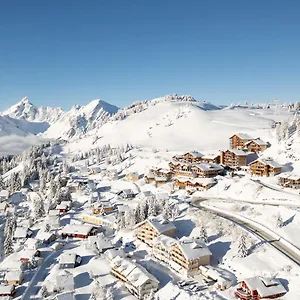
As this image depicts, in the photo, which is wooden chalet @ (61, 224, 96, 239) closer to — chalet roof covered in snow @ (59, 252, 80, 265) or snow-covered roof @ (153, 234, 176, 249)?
chalet roof covered in snow @ (59, 252, 80, 265)

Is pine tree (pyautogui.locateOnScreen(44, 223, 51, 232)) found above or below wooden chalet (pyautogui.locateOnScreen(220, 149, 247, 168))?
below

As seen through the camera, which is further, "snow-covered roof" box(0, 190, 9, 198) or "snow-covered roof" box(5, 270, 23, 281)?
"snow-covered roof" box(0, 190, 9, 198)

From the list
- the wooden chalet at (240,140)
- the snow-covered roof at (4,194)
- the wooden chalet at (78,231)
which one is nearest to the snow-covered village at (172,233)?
the wooden chalet at (78,231)

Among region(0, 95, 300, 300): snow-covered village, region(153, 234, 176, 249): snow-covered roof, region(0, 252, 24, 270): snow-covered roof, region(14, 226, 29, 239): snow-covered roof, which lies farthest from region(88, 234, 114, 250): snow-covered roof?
region(14, 226, 29, 239): snow-covered roof

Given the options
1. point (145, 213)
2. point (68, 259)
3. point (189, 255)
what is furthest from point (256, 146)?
point (68, 259)

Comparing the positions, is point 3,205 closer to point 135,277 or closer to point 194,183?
point 194,183

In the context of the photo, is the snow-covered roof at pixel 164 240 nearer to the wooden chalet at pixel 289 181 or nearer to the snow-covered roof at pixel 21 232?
the snow-covered roof at pixel 21 232

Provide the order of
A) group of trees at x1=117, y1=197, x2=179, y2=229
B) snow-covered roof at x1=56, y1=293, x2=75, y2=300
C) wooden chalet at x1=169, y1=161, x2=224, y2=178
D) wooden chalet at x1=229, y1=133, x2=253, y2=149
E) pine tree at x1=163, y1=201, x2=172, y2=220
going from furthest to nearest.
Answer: wooden chalet at x1=229, y1=133, x2=253, y2=149, wooden chalet at x1=169, y1=161, x2=224, y2=178, group of trees at x1=117, y1=197, x2=179, y2=229, pine tree at x1=163, y1=201, x2=172, y2=220, snow-covered roof at x1=56, y1=293, x2=75, y2=300
